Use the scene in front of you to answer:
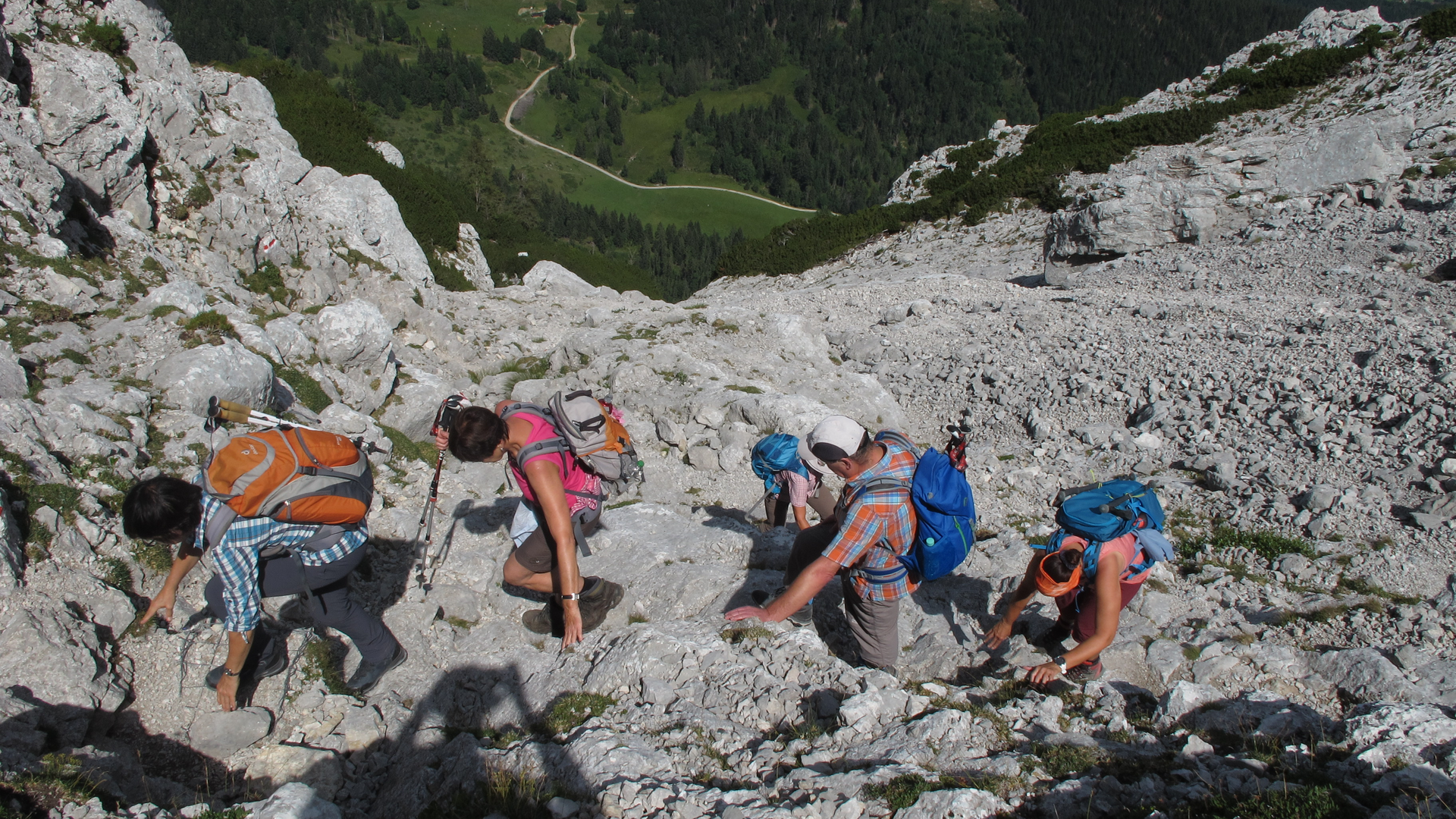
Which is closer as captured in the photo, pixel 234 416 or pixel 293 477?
pixel 293 477

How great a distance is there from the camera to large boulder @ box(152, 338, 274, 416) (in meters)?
7.10

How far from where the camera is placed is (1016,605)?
5125 mm

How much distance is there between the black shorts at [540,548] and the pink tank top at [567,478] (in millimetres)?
117

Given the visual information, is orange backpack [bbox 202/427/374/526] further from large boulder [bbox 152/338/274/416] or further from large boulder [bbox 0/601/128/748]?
large boulder [bbox 152/338/274/416]

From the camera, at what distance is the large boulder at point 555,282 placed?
20.6 m

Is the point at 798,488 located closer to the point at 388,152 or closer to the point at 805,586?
the point at 805,586

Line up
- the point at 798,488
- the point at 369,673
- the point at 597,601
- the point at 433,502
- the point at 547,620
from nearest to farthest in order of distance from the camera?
the point at 369,673 < the point at 597,601 < the point at 547,620 < the point at 433,502 < the point at 798,488

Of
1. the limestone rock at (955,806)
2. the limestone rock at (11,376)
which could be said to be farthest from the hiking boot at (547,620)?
the limestone rock at (11,376)

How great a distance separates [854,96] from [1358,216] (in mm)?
169839

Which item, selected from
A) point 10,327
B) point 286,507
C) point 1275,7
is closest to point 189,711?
point 286,507

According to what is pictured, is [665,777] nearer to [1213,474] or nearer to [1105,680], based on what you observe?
[1105,680]

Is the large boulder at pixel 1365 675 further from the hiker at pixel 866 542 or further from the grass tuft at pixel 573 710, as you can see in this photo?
the grass tuft at pixel 573 710

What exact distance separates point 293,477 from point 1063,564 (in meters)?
4.96

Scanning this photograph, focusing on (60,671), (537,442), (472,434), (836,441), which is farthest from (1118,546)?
(60,671)
